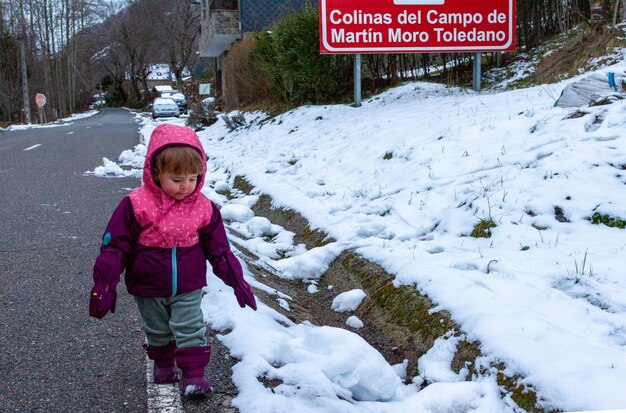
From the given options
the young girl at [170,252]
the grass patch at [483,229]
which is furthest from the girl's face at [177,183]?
the grass patch at [483,229]

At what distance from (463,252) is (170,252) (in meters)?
2.50

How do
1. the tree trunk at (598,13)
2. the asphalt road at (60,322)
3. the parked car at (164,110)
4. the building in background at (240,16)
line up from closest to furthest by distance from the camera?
the asphalt road at (60,322) → the tree trunk at (598,13) → the building in background at (240,16) → the parked car at (164,110)

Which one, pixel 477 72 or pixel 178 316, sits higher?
pixel 477 72

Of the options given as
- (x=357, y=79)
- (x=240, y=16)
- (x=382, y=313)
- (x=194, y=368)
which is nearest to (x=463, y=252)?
(x=382, y=313)

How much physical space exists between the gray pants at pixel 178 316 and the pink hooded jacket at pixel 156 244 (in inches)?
2.1

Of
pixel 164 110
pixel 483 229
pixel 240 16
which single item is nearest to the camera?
pixel 483 229

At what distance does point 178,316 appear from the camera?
295cm

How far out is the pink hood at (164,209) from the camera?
2.86 meters

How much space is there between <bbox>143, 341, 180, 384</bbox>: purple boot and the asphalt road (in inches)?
4.3

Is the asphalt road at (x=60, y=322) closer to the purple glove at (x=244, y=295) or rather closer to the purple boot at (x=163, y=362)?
the purple boot at (x=163, y=362)

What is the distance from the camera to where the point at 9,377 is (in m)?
3.17

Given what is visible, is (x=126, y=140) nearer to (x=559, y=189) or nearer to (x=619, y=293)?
(x=559, y=189)

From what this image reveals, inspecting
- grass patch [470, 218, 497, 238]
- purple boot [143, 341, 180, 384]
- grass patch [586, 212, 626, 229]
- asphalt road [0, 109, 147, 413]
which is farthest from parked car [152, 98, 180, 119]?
purple boot [143, 341, 180, 384]

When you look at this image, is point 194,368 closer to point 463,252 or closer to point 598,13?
point 463,252
